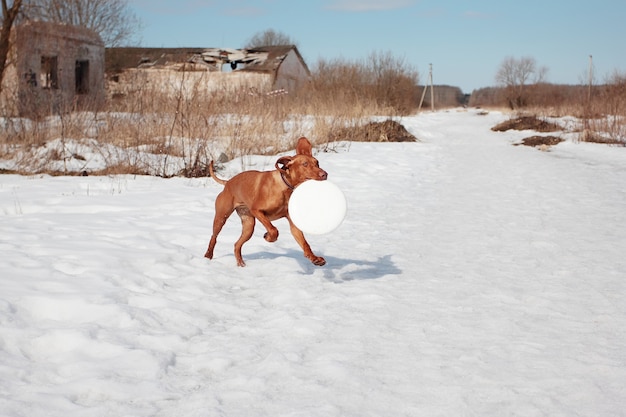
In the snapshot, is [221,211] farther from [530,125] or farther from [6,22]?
[530,125]

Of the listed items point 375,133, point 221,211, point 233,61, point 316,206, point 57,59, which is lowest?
point 221,211

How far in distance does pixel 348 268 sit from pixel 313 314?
4.26 ft

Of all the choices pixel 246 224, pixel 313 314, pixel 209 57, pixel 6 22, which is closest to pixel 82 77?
pixel 6 22

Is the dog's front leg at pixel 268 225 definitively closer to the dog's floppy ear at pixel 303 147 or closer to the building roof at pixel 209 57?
the dog's floppy ear at pixel 303 147

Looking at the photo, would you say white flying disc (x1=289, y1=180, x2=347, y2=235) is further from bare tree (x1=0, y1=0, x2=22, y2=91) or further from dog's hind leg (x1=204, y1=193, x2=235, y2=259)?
bare tree (x1=0, y1=0, x2=22, y2=91)

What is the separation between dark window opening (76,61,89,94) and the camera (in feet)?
102

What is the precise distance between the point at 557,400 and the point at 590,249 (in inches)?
134

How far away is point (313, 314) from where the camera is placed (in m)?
3.76

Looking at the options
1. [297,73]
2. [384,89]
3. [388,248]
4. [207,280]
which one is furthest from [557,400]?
[297,73]

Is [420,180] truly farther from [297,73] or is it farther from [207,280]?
[297,73]

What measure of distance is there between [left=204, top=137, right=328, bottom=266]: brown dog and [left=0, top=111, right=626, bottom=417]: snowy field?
0.42 m

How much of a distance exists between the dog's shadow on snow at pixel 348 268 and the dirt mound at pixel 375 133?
11143mm

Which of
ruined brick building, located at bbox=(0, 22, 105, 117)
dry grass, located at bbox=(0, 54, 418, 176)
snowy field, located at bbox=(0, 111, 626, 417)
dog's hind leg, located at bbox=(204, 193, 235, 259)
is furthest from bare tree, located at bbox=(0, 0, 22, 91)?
Answer: dog's hind leg, located at bbox=(204, 193, 235, 259)

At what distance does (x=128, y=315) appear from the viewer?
354 cm
